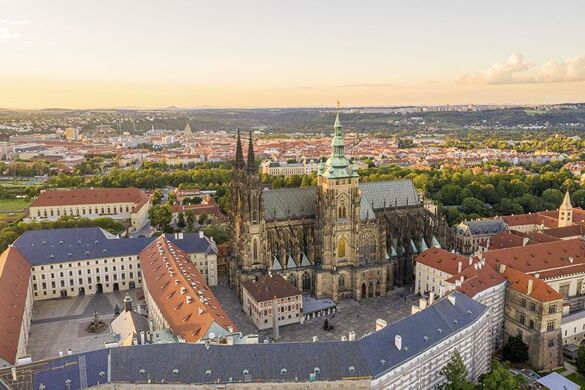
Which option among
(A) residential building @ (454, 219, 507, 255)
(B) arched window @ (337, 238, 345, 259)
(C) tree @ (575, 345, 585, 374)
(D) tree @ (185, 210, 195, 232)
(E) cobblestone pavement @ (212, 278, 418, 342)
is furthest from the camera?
(D) tree @ (185, 210, 195, 232)

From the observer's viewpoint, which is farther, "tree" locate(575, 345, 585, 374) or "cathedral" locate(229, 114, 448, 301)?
"cathedral" locate(229, 114, 448, 301)

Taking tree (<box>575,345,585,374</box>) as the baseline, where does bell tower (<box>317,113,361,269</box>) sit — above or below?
above

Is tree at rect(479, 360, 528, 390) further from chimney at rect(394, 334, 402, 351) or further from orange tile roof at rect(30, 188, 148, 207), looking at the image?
orange tile roof at rect(30, 188, 148, 207)

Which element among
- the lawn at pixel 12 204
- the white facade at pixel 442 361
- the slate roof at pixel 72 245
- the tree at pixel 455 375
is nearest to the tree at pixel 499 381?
the tree at pixel 455 375

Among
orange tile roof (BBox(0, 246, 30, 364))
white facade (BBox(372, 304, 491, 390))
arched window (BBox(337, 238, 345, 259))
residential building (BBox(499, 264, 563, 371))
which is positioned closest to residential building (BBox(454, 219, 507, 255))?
arched window (BBox(337, 238, 345, 259))

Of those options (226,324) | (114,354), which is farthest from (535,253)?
(114,354)
